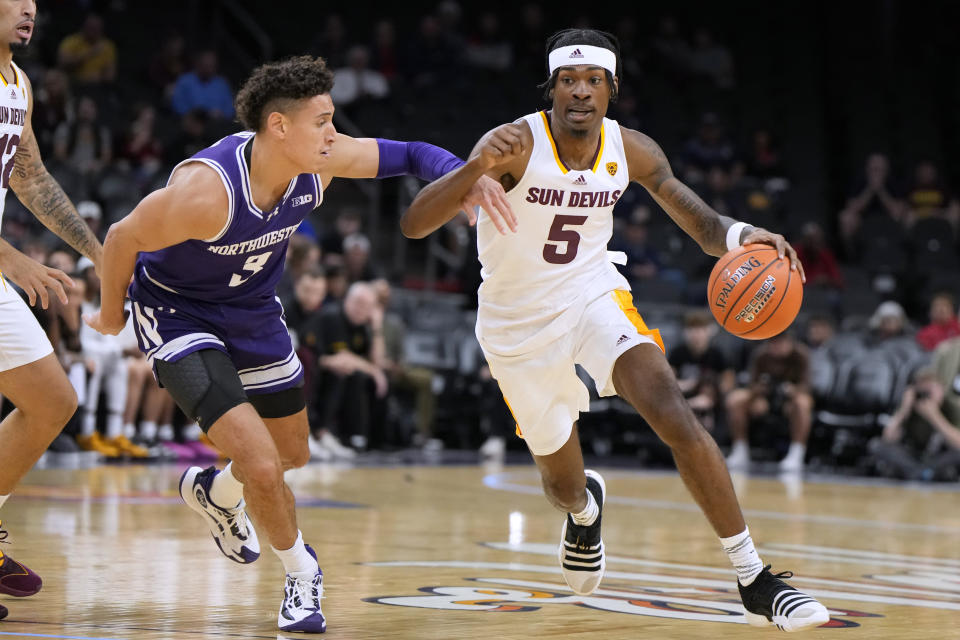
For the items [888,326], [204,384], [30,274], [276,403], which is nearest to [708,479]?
[276,403]

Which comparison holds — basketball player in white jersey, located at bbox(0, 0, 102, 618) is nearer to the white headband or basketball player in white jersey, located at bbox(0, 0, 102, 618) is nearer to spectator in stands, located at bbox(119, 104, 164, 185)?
the white headband

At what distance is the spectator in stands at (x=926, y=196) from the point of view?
55.4ft

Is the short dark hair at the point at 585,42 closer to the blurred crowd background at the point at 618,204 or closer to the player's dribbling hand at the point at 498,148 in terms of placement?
the player's dribbling hand at the point at 498,148

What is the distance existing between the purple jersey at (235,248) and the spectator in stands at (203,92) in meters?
10.3

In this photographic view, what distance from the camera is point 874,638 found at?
13.9 feet

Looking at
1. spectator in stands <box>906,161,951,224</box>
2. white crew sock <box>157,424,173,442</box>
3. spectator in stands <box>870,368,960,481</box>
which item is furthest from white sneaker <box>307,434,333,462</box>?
spectator in stands <box>906,161,951,224</box>

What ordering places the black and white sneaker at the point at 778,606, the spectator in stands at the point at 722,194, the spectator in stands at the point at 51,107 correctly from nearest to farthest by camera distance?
1. the black and white sneaker at the point at 778,606
2. the spectator in stands at the point at 51,107
3. the spectator in stands at the point at 722,194

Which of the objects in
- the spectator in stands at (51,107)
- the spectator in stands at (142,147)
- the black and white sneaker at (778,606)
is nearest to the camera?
the black and white sneaker at (778,606)

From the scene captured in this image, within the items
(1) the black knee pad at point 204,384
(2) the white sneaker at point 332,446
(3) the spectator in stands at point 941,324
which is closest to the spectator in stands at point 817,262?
(3) the spectator in stands at point 941,324

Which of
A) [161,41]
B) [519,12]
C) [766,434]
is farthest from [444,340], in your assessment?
[519,12]

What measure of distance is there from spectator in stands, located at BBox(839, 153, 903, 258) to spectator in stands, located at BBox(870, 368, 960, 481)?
5087 millimetres

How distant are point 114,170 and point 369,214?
3.34 meters

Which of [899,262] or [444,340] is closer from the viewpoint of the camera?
[444,340]

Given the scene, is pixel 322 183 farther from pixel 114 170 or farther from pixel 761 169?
pixel 761 169
